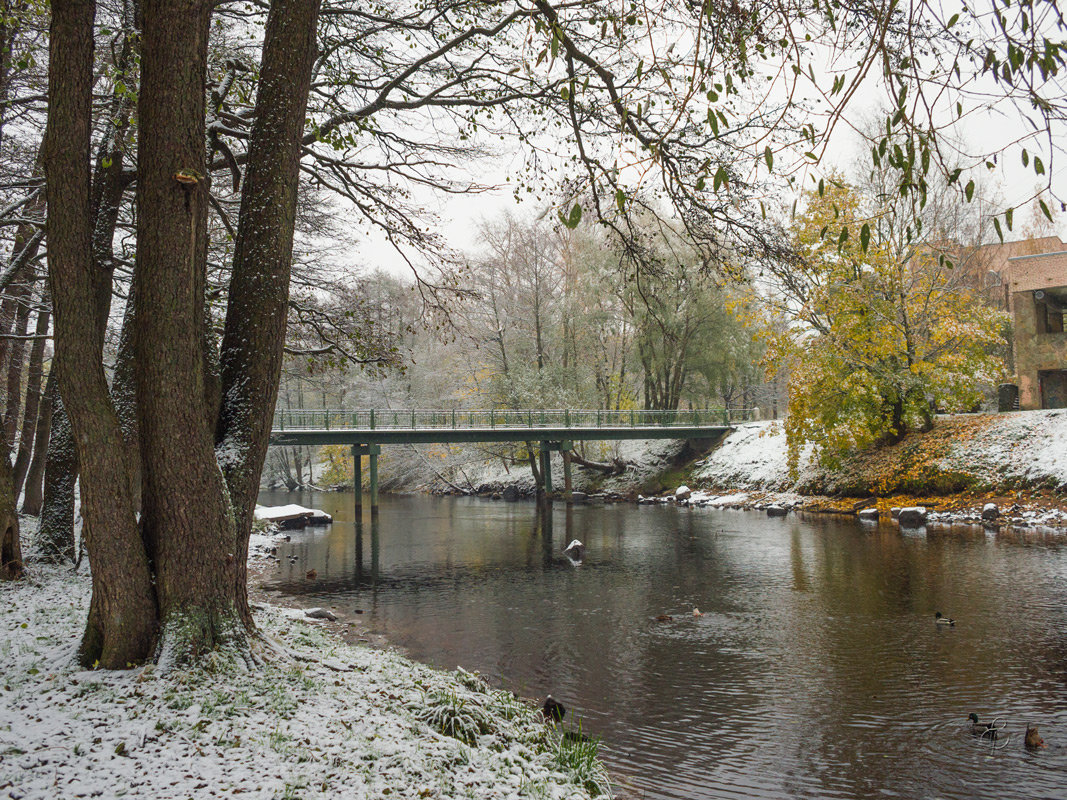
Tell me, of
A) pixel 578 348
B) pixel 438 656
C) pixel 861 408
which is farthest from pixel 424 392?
pixel 438 656

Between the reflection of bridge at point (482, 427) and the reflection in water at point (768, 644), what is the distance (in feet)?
33.6

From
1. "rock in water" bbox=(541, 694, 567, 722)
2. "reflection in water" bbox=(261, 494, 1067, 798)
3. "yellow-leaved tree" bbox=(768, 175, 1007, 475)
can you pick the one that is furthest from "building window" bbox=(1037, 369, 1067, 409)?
"rock in water" bbox=(541, 694, 567, 722)

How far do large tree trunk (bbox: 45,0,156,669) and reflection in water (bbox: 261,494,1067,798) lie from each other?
3.66 m

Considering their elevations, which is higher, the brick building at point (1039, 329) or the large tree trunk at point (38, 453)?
the brick building at point (1039, 329)

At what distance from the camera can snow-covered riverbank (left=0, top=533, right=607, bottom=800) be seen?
3514mm

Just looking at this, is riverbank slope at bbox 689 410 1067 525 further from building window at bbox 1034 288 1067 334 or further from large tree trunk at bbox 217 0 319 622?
large tree trunk at bbox 217 0 319 622

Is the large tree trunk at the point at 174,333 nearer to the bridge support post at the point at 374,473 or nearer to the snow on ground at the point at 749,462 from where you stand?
the snow on ground at the point at 749,462

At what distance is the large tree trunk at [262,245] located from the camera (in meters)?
5.20

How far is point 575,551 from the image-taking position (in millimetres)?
16609

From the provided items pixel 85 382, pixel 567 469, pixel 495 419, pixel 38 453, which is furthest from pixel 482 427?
pixel 85 382

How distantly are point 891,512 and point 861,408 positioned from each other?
12.2 feet

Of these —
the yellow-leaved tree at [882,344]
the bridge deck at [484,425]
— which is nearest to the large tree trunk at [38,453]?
the bridge deck at [484,425]

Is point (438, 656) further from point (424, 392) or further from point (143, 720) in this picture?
point (424, 392)

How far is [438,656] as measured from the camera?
8.59 metres
